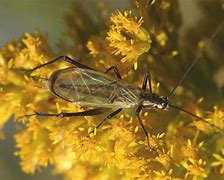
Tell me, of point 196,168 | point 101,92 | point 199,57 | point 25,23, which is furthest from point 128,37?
point 25,23

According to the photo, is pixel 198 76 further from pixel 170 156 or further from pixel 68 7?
pixel 68 7

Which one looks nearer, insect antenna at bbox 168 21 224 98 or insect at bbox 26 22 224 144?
insect at bbox 26 22 224 144

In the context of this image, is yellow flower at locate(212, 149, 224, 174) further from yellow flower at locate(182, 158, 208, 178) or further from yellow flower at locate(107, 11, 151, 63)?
yellow flower at locate(107, 11, 151, 63)

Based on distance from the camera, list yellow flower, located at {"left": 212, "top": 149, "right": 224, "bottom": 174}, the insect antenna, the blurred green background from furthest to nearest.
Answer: the blurred green background < the insect antenna < yellow flower, located at {"left": 212, "top": 149, "right": 224, "bottom": 174}

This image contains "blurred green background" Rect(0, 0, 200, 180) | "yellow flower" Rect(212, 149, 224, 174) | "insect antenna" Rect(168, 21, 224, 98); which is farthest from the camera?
"blurred green background" Rect(0, 0, 200, 180)

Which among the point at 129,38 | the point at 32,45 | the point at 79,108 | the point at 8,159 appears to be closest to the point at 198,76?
the point at 129,38

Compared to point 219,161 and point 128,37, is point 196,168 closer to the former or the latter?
point 219,161

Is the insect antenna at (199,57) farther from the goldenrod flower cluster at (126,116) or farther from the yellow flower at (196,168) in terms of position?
the yellow flower at (196,168)

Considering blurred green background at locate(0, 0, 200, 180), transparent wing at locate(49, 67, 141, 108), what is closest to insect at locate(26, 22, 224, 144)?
transparent wing at locate(49, 67, 141, 108)
